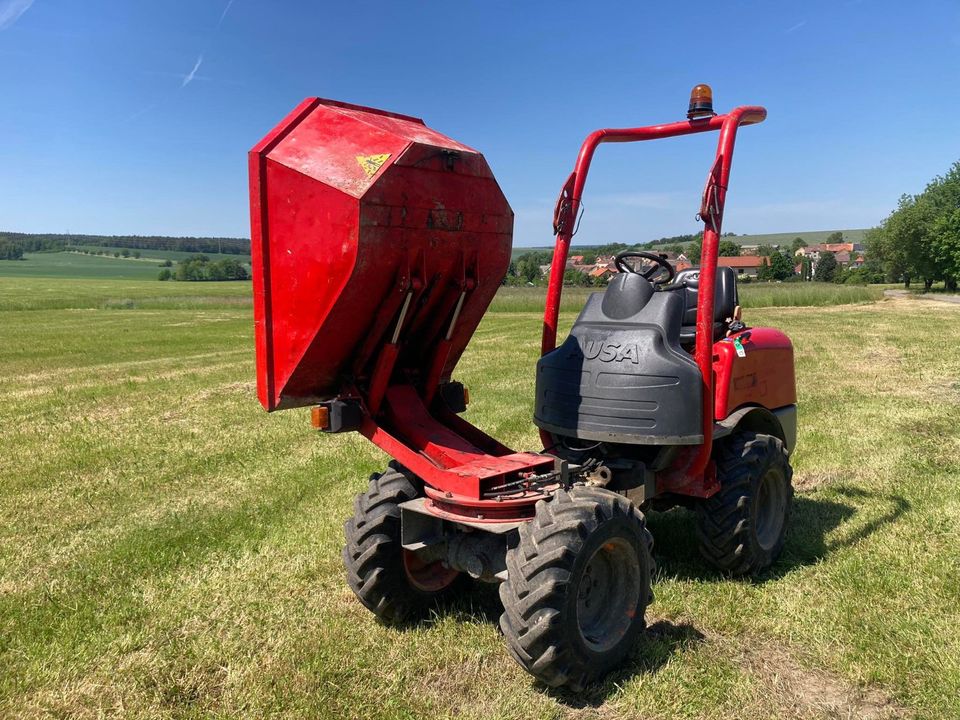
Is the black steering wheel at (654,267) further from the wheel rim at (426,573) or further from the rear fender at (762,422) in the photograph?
the wheel rim at (426,573)

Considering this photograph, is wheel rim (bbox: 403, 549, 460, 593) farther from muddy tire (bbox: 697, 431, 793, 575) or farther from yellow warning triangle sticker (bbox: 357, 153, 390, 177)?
yellow warning triangle sticker (bbox: 357, 153, 390, 177)

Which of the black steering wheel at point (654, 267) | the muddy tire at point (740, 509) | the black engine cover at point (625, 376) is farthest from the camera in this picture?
the black steering wheel at point (654, 267)

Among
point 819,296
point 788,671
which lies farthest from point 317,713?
point 819,296

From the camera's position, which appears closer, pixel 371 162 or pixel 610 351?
pixel 371 162

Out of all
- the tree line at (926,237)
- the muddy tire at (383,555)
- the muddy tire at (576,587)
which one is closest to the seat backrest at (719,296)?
the muddy tire at (576,587)

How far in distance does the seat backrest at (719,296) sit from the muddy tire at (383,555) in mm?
2203

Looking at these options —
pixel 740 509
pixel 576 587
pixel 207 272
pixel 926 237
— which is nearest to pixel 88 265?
pixel 207 272

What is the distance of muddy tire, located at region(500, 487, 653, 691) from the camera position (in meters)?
3.23

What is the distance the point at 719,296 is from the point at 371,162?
267cm

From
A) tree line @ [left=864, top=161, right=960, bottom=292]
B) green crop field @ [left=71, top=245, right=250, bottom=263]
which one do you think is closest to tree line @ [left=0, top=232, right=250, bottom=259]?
green crop field @ [left=71, top=245, right=250, bottom=263]

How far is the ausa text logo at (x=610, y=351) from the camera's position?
4238mm

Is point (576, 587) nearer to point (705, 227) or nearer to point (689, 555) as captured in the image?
point (689, 555)

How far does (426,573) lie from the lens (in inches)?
168

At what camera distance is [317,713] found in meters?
3.28
